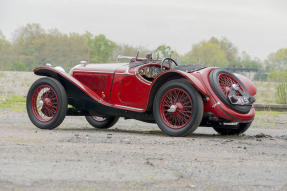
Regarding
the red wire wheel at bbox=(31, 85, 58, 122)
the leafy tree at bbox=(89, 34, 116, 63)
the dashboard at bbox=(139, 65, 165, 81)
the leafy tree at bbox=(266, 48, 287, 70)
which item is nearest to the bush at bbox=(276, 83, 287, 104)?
the dashboard at bbox=(139, 65, 165, 81)

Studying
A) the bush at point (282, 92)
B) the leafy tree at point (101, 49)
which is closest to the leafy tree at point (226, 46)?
the leafy tree at point (101, 49)

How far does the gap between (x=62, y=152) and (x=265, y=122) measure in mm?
7657

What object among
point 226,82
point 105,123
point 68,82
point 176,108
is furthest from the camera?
point 105,123

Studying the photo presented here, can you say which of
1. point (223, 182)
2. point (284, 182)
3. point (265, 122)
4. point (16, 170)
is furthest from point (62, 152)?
point (265, 122)

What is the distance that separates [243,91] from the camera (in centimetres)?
788

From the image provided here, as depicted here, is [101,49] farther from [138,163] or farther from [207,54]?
[138,163]

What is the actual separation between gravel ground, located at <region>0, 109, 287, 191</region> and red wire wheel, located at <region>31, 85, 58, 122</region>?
130 cm

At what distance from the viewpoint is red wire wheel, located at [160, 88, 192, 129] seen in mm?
7438

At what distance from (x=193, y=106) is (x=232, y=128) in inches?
55.6

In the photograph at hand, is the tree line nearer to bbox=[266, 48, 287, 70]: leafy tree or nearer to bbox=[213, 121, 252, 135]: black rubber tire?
bbox=[266, 48, 287, 70]: leafy tree

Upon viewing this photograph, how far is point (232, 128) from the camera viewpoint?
328 inches

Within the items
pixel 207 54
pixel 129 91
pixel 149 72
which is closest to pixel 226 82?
pixel 149 72

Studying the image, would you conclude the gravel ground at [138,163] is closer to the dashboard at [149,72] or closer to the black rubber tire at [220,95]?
the black rubber tire at [220,95]

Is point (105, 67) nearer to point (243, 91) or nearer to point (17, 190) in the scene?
point (243, 91)
